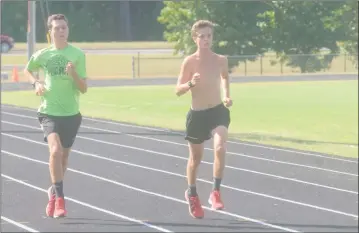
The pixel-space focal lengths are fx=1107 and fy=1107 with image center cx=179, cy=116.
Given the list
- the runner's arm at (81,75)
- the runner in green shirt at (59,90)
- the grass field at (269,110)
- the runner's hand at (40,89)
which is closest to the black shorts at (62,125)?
the runner in green shirt at (59,90)

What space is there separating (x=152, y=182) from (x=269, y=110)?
15333 mm

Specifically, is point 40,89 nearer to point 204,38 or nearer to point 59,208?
point 59,208

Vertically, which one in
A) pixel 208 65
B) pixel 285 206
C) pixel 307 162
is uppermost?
pixel 208 65

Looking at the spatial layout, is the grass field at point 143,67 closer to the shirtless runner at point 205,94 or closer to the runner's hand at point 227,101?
the shirtless runner at point 205,94

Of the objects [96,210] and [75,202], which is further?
[96,210]

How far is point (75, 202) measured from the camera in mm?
90688

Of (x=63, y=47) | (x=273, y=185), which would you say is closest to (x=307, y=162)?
(x=273, y=185)

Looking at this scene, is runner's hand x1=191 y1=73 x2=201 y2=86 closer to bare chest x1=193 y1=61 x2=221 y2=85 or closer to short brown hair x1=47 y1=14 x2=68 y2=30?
bare chest x1=193 y1=61 x2=221 y2=85

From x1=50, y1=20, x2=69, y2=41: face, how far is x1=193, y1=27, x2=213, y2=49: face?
1.05 m

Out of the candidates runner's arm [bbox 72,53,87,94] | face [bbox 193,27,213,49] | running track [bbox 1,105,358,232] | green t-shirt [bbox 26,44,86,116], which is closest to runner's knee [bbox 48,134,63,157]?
green t-shirt [bbox 26,44,86,116]

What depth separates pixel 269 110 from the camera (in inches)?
3927

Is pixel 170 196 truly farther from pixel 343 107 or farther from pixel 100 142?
pixel 343 107

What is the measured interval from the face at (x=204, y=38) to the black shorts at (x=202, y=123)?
650 millimetres

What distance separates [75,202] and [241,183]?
1539 centimetres
